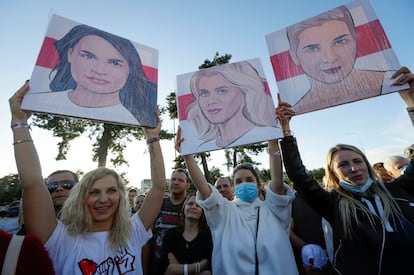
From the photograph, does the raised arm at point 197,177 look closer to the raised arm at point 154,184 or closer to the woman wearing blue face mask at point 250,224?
the woman wearing blue face mask at point 250,224

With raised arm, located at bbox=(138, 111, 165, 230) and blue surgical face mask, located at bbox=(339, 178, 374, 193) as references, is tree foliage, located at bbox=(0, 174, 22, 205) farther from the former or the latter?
blue surgical face mask, located at bbox=(339, 178, 374, 193)

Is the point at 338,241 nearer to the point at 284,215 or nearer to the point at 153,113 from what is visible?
the point at 284,215

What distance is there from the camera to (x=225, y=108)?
2.81 m

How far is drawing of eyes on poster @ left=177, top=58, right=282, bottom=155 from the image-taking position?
2.60 meters

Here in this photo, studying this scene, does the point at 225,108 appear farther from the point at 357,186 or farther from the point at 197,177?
the point at 357,186

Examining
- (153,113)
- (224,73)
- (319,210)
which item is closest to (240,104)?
(224,73)

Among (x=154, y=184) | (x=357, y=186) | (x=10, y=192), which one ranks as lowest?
(x=357, y=186)

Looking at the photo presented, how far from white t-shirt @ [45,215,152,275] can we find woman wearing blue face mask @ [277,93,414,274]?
1676 millimetres

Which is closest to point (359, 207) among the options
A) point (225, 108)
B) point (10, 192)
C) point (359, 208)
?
point (359, 208)

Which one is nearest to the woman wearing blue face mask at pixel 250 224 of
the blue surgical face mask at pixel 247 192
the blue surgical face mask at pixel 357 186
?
the blue surgical face mask at pixel 247 192

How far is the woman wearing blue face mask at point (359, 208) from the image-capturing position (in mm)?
1754

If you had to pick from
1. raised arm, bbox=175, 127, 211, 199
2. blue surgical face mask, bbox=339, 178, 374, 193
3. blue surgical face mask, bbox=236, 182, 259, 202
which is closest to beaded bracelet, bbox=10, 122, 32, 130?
raised arm, bbox=175, 127, 211, 199

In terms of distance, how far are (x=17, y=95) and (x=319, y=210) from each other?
303 centimetres

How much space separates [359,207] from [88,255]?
7.51 feet
